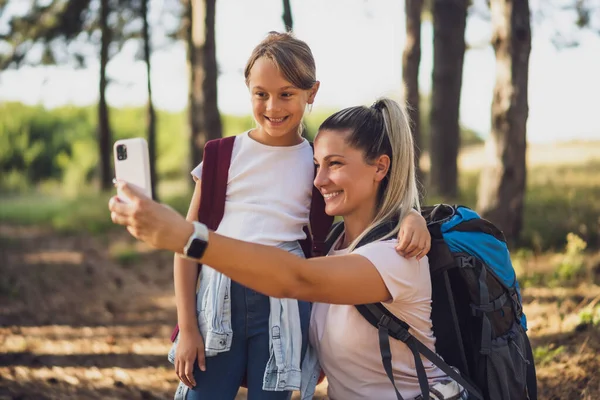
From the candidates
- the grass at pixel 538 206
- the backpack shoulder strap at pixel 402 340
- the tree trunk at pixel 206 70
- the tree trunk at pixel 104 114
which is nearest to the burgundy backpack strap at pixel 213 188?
the backpack shoulder strap at pixel 402 340

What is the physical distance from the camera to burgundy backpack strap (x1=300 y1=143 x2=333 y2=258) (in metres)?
3.18

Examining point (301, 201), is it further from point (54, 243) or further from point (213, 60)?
point (54, 243)

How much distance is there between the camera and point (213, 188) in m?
3.06

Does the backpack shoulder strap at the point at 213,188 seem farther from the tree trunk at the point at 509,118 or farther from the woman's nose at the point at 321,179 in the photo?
the tree trunk at the point at 509,118

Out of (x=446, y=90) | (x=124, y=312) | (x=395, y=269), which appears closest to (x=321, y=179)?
(x=395, y=269)

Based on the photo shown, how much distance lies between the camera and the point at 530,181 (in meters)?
13.4

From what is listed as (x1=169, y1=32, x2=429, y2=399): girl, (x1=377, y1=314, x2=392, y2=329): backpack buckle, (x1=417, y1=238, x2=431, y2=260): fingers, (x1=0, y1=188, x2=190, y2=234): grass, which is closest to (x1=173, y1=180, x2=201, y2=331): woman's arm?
(x1=169, y1=32, x2=429, y2=399): girl

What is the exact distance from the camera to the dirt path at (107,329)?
5.18 metres

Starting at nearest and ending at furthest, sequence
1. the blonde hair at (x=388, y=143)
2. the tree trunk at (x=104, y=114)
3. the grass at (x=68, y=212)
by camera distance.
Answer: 1. the blonde hair at (x=388, y=143)
2. the grass at (x=68, y=212)
3. the tree trunk at (x=104, y=114)

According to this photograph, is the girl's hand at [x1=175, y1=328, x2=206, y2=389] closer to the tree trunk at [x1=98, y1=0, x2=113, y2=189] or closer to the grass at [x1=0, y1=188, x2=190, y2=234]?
the grass at [x1=0, y1=188, x2=190, y2=234]

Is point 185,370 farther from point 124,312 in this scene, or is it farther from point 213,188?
point 124,312

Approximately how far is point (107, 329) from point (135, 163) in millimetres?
5890

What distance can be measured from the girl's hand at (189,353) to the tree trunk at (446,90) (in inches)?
389

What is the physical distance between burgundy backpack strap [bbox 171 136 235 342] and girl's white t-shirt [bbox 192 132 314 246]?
3cm
